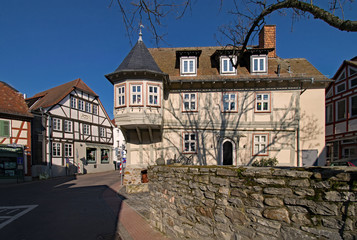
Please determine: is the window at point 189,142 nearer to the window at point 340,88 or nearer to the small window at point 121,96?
the small window at point 121,96

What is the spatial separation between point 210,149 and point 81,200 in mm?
7977

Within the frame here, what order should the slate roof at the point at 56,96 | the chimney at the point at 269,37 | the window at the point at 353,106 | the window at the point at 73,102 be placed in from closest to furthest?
the chimney at the point at 269,37 → the window at the point at 353,106 → the slate roof at the point at 56,96 → the window at the point at 73,102

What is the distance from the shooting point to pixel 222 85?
13.6 metres

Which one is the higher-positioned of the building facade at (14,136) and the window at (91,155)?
the building facade at (14,136)

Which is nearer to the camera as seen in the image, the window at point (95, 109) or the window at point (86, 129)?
the window at point (86, 129)

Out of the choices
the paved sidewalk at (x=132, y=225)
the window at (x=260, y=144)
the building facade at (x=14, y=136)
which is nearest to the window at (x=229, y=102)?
the window at (x=260, y=144)

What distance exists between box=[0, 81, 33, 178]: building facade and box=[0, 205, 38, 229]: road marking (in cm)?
1018

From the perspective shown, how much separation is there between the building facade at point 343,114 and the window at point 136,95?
17.4m

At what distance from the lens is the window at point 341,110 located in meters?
18.7

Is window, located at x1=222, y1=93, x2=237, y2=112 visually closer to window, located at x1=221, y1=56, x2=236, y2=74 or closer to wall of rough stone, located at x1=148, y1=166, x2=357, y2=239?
window, located at x1=221, y1=56, x2=236, y2=74

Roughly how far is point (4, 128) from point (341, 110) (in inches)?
1176

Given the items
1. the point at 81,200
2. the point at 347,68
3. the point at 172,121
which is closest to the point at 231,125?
the point at 172,121

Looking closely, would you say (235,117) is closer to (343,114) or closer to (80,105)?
(343,114)

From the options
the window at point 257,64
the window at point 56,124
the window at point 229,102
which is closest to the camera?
the window at point 229,102
